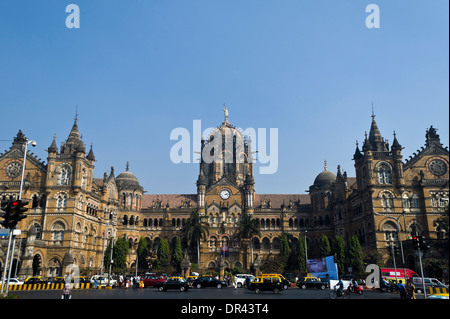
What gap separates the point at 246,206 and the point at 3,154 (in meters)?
46.5

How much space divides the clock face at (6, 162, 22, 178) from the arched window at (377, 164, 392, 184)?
60.6 metres

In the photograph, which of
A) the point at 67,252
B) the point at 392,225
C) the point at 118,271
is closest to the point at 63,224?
the point at 67,252

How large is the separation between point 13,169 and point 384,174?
62.6 m

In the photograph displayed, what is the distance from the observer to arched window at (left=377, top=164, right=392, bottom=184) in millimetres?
62594

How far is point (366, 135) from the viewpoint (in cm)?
6681

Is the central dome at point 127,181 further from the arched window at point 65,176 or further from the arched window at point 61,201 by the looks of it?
the arched window at point 61,201

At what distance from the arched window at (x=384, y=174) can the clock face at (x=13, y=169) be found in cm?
6059

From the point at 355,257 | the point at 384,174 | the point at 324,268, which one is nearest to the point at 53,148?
the point at 324,268

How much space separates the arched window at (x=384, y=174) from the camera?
6259 centimetres

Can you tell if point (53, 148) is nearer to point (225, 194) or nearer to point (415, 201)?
point (225, 194)

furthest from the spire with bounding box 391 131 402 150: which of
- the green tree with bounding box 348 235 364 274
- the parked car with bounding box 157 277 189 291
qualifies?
the parked car with bounding box 157 277 189 291

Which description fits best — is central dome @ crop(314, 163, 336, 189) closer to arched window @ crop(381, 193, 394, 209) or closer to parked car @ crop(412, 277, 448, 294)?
arched window @ crop(381, 193, 394, 209)

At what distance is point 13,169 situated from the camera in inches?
2584
